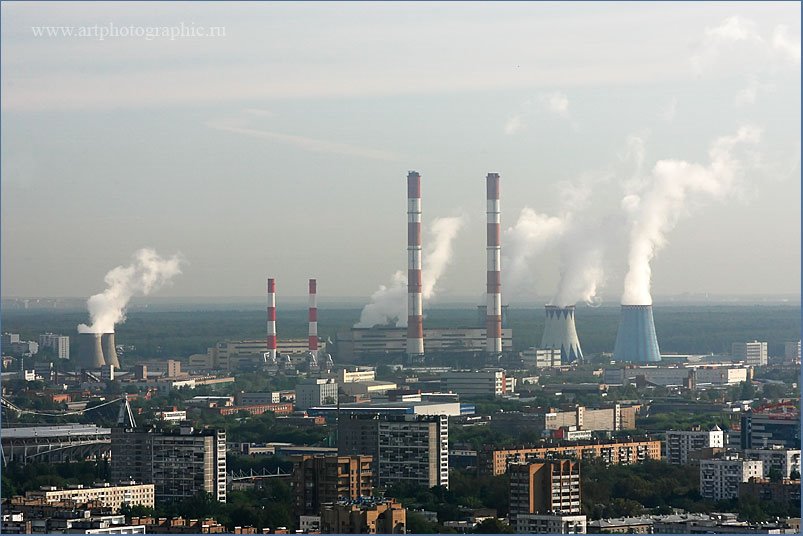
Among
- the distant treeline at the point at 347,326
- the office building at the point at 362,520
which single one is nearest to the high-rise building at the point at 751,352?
the distant treeline at the point at 347,326

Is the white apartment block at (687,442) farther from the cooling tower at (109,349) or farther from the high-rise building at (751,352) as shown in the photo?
the high-rise building at (751,352)

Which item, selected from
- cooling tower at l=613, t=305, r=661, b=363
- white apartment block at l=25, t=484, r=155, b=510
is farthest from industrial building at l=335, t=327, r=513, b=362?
white apartment block at l=25, t=484, r=155, b=510

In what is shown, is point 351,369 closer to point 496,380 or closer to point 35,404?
point 496,380

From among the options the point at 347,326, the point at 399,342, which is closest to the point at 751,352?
the point at 347,326

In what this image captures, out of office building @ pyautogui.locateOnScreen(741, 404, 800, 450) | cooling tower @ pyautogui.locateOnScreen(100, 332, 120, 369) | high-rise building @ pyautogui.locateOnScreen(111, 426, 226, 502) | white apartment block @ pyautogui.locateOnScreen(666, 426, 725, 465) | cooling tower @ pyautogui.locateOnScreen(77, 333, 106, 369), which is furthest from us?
cooling tower @ pyautogui.locateOnScreen(100, 332, 120, 369)

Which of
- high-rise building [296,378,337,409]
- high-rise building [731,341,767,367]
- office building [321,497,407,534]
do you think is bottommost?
office building [321,497,407,534]

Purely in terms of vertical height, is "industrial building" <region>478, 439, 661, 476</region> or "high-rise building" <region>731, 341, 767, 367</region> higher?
"high-rise building" <region>731, 341, 767, 367</region>

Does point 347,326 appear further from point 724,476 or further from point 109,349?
point 724,476

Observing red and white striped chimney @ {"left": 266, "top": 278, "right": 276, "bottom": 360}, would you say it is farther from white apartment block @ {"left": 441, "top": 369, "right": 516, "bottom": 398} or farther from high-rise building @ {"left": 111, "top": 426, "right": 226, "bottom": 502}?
high-rise building @ {"left": 111, "top": 426, "right": 226, "bottom": 502}
